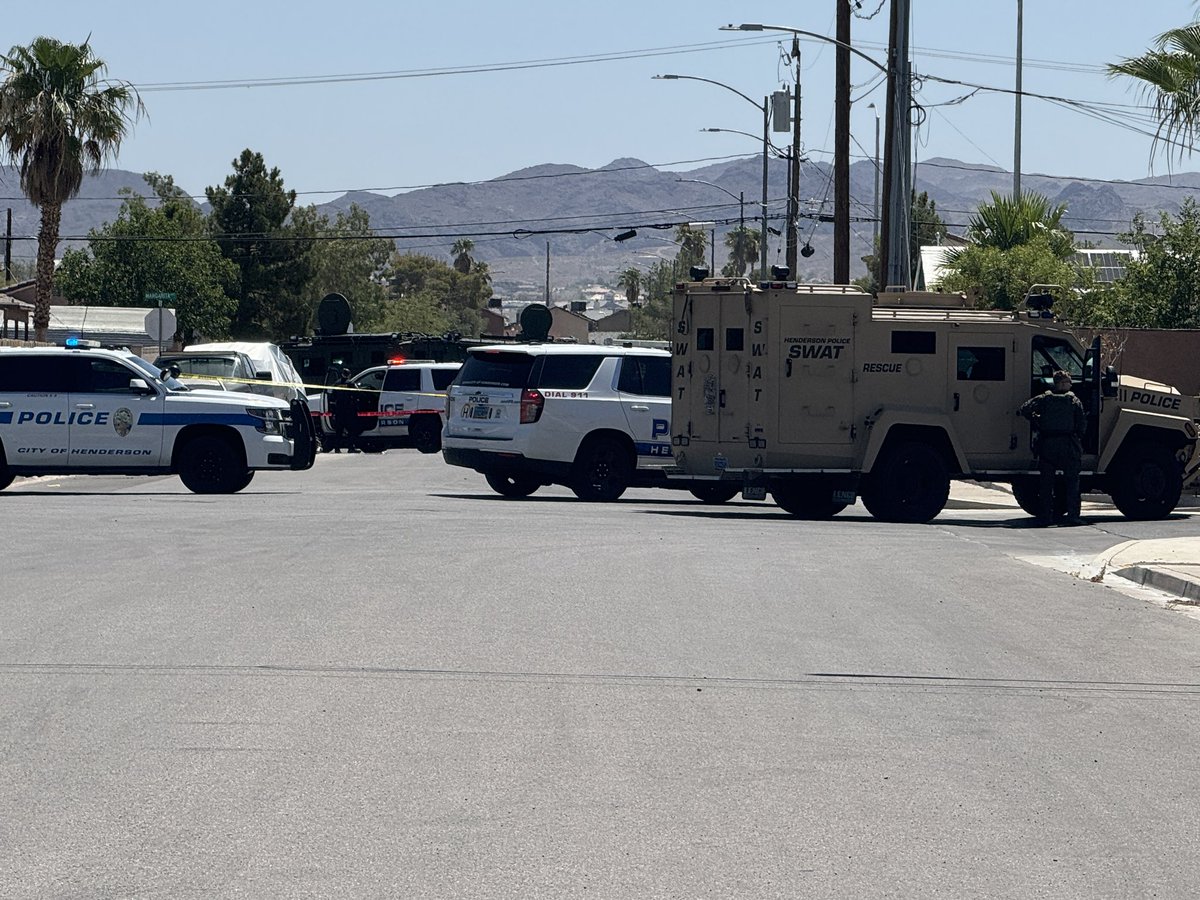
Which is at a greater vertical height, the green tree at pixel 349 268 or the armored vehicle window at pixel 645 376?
the green tree at pixel 349 268

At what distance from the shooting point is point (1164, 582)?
48.3 feet

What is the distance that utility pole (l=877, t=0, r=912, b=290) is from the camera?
97.0 ft

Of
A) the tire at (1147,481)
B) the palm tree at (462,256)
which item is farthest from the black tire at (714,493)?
the palm tree at (462,256)

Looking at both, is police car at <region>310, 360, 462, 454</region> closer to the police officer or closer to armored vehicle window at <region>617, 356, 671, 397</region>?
armored vehicle window at <region>617, 356, 671, 397</region>

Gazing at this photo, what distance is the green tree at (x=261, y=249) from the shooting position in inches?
3255

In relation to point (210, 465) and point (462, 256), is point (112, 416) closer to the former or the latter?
point (210, 465)

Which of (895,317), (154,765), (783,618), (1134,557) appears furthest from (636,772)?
(895,317)

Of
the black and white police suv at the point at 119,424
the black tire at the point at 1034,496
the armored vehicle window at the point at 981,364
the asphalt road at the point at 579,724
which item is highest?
the armored vehicle window at the point at 981,364

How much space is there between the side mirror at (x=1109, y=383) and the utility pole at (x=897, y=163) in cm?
776

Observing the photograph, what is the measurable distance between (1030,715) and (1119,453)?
1369 cm

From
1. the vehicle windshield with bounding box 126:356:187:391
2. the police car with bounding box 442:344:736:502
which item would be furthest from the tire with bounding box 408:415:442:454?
the police car with bounding box 442:344:736:502

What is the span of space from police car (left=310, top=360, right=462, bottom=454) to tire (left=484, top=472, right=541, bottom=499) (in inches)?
491

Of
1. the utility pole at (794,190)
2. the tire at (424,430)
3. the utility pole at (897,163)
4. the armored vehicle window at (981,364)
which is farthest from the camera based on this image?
the utility pole at (794,190)

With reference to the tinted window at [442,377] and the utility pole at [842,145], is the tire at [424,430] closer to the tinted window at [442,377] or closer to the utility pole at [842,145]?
the tinted window at [442,377]
